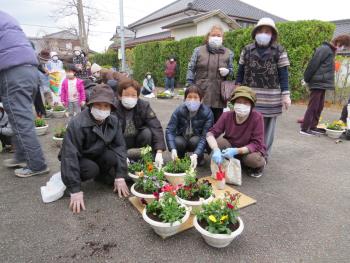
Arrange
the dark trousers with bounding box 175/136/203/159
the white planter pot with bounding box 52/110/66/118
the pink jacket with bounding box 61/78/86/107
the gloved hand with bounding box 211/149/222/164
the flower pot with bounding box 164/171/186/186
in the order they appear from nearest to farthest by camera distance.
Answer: the flower pot with bounding box 164/171/186/186 < the gloved hand with bounding box 211/149/222/164 < the dark trousers with bounding box 175/136/203/159 < the pink jacket with bounding box 61/78/86/107 < the white planter pot with bounding box 52/110/66/118

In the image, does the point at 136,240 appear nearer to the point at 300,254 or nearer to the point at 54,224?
the point at 54,224

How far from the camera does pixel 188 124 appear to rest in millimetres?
Result: 3754

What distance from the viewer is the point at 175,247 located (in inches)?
86.3

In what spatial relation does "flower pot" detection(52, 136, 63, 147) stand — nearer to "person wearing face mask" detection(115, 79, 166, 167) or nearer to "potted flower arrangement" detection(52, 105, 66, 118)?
"person wearing face mask" detection(115, 79, 166, 167)

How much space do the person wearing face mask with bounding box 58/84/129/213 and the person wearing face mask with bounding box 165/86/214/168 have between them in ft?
2.78

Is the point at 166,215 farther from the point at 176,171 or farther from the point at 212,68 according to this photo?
the point at 212,68

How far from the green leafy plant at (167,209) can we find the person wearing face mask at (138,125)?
1.12m

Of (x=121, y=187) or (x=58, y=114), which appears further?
(x=58, y=114)

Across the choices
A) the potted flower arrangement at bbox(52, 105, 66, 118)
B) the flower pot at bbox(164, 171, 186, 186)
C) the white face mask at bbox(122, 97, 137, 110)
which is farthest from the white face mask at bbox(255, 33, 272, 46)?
the potted flower arrangement at bbox(52, 105, 66, 118)

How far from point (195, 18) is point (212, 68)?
14.2 metres

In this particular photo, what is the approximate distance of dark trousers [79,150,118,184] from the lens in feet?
9.41

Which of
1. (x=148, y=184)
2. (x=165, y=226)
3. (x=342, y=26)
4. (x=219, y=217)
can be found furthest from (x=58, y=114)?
(x=342, y=26)

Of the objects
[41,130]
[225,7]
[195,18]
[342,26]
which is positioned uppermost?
[225,7]

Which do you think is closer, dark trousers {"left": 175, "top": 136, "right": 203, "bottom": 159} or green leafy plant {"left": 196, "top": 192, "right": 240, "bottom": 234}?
green leafy plant {"left": 196, "top": 192, "right": 240, "bottom": 234}
